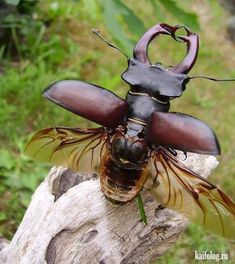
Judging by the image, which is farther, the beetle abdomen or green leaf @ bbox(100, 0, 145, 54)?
green leaf @ bbox(100, 0, 145, 54)

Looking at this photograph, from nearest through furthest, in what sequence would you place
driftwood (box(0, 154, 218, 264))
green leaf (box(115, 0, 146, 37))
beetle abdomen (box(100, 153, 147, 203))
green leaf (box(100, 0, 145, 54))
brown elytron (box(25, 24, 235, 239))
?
1. brown elytron (box(25, 24, 235, 239))
2. beetle abdomen (box(100, 153, 147, 203))
3. driftwood (box(0, 154, 218, 264))
4. green leaf (box(100, 0, 145, 54))
5. green leaf (box(115, 0, 146, 37))

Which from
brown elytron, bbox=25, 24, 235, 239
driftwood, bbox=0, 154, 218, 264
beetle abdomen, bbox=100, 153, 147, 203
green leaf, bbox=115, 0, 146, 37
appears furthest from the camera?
green leaf, bbox=115, 0, 146, 37

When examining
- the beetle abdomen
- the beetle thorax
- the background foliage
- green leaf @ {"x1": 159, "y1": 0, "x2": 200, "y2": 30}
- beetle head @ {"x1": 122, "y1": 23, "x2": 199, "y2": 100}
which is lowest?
the background foliage

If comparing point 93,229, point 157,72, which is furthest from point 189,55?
point 93,229

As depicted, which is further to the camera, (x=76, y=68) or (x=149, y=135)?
(x=76, y=68)

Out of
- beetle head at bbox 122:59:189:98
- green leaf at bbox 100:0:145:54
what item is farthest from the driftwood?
green leaf at bbox 100:0:145:54

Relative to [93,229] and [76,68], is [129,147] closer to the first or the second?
[93,229]

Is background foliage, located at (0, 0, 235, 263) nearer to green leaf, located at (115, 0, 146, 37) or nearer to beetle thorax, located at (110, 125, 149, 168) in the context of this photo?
green leaf, located at (115, 0, 146, 37)

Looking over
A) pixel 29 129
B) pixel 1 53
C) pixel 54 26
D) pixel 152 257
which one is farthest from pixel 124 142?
pixel 54 26
